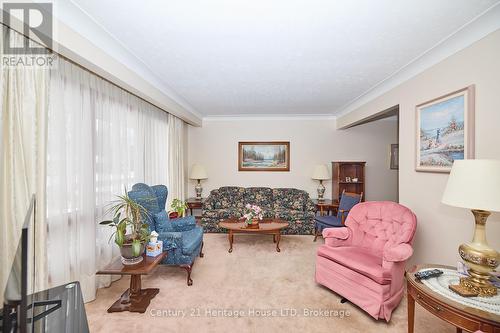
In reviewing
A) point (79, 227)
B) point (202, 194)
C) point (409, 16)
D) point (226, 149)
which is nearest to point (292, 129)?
point (226, 149)

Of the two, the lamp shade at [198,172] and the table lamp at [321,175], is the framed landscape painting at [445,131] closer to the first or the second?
the table lamp at [321,175]

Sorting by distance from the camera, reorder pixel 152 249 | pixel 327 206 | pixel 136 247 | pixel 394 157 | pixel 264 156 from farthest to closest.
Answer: pixel 264 156 < pixel 394 157 < pixel 327 206 < pixel 152 249 < pixel 136 247

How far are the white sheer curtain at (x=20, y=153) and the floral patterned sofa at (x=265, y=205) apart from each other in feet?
10.4

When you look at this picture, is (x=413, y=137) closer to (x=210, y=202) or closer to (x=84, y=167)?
(x=210, y=202)

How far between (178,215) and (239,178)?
2.26 m

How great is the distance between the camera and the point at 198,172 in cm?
538

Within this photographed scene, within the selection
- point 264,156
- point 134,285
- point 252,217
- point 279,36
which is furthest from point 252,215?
point 279,36

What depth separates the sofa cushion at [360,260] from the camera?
209cm

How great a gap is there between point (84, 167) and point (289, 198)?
4.06m

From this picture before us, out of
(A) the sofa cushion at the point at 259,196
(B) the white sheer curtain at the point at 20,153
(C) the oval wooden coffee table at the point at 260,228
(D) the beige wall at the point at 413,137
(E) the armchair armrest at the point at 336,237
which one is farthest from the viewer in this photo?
(A) the sofa cushion at the point at 259,196

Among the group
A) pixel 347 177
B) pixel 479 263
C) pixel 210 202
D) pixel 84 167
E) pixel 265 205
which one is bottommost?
pixel 265 205

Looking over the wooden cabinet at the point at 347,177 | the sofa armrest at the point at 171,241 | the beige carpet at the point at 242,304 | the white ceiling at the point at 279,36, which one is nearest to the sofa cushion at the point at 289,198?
the wooden cabinet at the point at 347,177

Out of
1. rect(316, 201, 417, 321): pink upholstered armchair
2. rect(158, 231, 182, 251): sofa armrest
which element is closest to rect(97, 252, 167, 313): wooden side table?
rect(158, 231, 182, 251): sofa armrest

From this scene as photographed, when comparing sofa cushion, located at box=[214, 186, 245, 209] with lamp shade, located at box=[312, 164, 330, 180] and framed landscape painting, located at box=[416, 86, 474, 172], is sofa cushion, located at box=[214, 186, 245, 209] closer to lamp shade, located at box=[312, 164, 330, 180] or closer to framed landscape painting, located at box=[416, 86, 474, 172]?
lamp shade, located at box=[312, 164, 330, 180]
